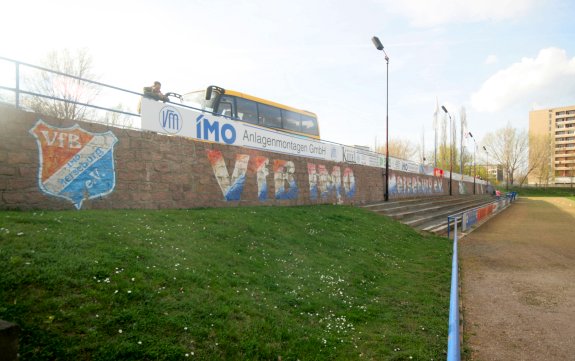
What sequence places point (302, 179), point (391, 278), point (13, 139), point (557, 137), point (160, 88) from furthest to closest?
point (557, 137), point (302, 179), point (160, 88), point (391, 278), point (13, 139)

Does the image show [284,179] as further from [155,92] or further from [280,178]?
[155,92]

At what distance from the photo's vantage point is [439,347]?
4883 mm

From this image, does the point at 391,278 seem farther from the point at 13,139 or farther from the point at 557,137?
the point at 557,137

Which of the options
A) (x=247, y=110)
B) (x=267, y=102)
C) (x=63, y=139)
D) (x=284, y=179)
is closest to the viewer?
(x=63, y=139)

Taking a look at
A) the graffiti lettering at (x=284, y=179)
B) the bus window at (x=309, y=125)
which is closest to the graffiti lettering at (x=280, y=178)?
the graffiti lettering at (x=284, y=179)

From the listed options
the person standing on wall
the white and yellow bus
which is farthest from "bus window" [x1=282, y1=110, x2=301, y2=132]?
the person standing on wall

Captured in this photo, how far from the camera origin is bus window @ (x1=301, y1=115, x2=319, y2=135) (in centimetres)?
2097

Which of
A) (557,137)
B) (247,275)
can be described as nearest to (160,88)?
(247,275)

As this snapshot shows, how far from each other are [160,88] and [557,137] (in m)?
153

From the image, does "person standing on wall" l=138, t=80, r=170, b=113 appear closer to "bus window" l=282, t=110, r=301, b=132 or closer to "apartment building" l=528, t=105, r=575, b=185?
"bus window" l=282, t=110, r=301, b=132

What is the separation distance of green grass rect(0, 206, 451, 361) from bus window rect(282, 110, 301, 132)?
37.6 feet

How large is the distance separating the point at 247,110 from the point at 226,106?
49.8 inches

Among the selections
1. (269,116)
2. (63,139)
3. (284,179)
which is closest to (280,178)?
(284,179)

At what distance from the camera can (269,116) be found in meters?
18.3
